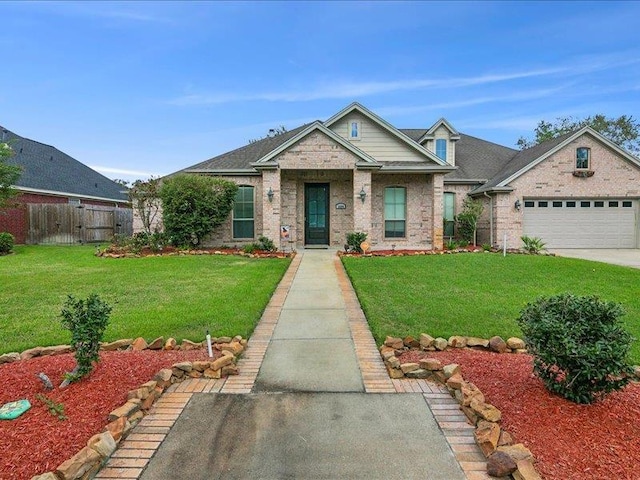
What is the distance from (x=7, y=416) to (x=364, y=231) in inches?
492

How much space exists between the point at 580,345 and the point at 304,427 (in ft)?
7.28

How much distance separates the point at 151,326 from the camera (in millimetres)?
5594

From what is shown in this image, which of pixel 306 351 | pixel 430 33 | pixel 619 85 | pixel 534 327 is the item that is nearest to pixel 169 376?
pixel 306 351

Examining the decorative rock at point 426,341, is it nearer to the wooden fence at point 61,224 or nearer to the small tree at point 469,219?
the small tree at point 469,219

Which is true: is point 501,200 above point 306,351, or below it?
above

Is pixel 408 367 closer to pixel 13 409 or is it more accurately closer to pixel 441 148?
pixel 13 409

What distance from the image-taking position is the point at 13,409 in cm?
316

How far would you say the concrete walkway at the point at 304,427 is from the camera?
264 centimetres

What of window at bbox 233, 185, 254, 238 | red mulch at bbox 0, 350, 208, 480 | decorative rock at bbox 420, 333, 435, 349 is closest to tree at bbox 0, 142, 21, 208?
window at bbox 233, 185, 254, 238

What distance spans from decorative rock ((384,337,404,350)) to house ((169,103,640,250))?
1051cm

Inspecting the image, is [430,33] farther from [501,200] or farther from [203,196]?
[203,196]

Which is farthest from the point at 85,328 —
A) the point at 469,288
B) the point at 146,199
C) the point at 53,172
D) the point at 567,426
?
the point at 53,172

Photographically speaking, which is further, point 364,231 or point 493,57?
point 493,57

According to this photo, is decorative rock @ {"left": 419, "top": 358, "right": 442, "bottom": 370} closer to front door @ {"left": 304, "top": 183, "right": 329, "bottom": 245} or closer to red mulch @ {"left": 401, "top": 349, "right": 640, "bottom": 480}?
red mulch @ {"left": 401, "top": 349, "right": 640, "bottom": 480}
